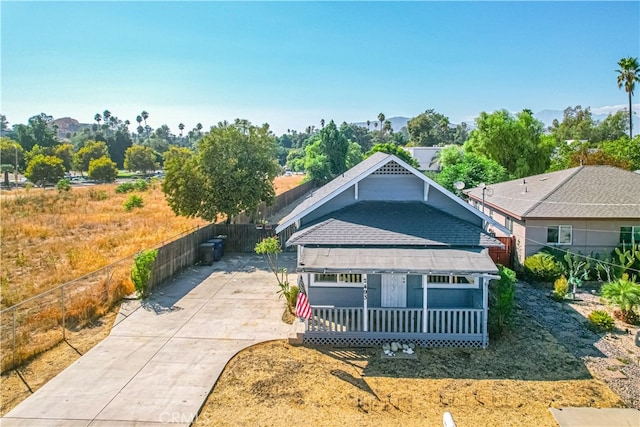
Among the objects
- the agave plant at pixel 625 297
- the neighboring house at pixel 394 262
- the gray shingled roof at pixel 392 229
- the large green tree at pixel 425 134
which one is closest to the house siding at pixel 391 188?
the neighboring house at pixel 394 262

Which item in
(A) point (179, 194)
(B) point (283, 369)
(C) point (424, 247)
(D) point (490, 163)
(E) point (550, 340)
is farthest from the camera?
(D) point (490, 163)

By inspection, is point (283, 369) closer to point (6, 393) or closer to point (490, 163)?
point (6, 393)

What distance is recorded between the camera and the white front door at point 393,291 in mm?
13422

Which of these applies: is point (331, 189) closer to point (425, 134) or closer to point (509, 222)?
point (509, 222)

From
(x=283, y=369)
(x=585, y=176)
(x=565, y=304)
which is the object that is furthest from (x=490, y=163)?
(x=283, y=369)

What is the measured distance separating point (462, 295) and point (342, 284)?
3.83 meters

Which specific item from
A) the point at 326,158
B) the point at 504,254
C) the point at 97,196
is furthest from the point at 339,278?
the point at 326,158

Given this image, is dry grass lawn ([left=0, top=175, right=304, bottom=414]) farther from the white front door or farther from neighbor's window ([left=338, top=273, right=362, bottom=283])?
the white front door

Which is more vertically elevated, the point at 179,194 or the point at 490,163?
the point at 490,163

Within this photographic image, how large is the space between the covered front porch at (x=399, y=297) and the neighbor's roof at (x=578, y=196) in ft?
25.0

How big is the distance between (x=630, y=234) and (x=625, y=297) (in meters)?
6.33

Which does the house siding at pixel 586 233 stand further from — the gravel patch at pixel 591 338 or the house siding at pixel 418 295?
the house siding at pixel 418 295

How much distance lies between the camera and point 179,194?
2420cm

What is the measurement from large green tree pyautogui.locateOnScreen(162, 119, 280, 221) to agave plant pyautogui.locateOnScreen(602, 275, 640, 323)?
18.7m
